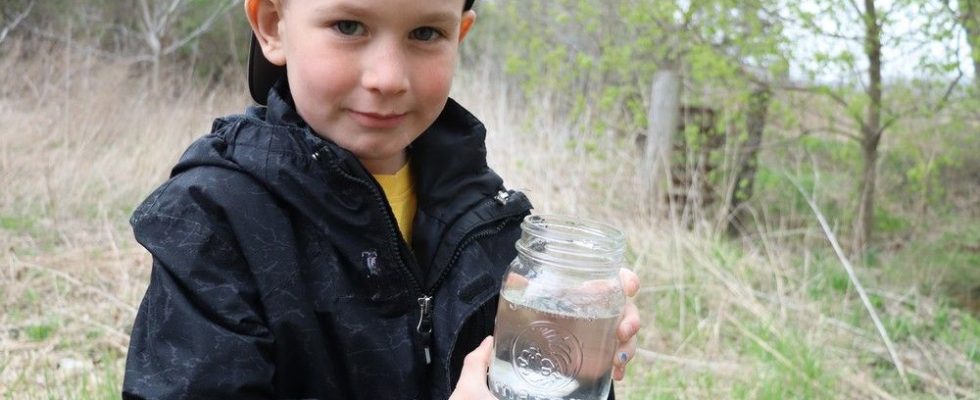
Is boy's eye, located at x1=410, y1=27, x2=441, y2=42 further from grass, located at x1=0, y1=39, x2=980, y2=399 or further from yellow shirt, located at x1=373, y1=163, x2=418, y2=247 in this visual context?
grass, located at x1=0, y1=39, x2=980, y2=399

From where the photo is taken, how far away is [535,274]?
1.22 meters

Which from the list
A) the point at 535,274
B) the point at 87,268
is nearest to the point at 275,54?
the point at 535,274

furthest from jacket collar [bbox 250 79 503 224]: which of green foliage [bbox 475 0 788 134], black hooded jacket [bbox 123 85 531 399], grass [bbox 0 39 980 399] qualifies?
green foliage [bbox 475 0 788 134]

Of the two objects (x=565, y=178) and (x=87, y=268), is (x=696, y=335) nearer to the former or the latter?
(x=565, y=178)

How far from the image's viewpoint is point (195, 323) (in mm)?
1159

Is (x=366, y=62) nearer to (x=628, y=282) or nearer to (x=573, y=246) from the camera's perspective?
(x=573, y=246)

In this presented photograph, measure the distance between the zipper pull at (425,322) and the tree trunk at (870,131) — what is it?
5383mm

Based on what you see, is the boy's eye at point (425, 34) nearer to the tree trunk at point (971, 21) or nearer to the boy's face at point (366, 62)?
the boy's face at point (366, 62)

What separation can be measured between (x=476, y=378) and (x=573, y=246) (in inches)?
9.4

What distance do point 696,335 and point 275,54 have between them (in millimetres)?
3038

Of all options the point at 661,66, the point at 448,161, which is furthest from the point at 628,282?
the point at 661,66

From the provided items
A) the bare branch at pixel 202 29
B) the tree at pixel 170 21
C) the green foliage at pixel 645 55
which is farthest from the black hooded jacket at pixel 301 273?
the bare branch at pixel 202 29

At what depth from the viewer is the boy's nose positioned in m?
1.28

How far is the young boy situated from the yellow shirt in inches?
0.8
